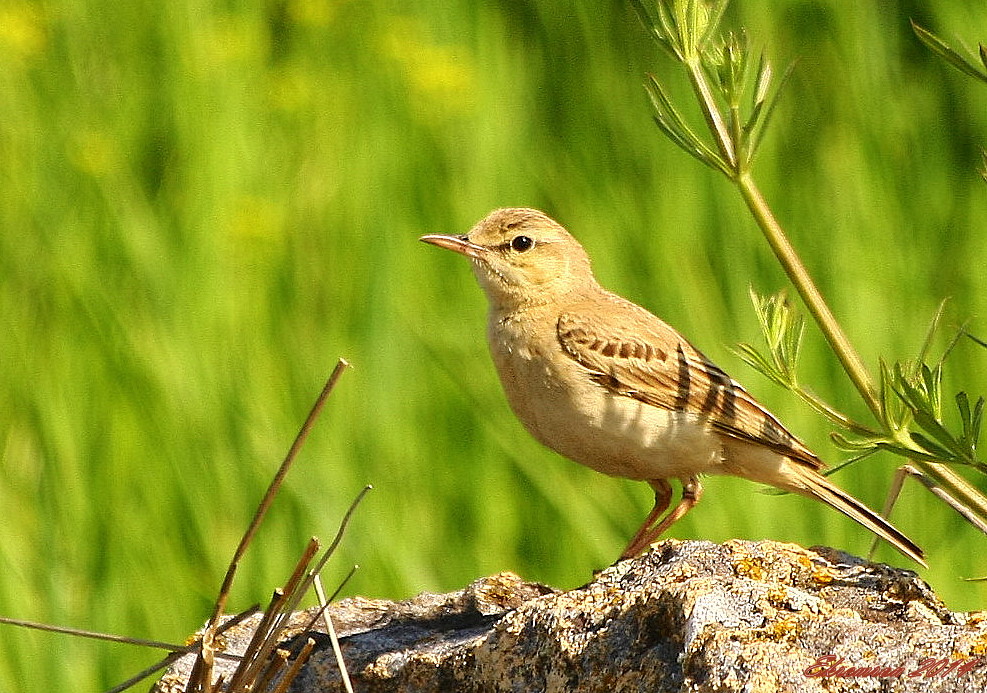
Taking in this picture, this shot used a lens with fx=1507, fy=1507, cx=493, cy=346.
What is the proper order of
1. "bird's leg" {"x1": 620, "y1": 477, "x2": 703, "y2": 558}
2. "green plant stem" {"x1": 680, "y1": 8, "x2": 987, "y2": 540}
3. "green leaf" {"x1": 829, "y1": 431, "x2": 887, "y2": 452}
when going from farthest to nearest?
"bird's leg" {"x1": 620, "y1": 477, "x2": 703, "y2": 558} → "green plant stem" {"x1": 680, "y1": 8, "x2": 987, "y2": 540} → "green leaf" {"x1": 829, "y1": 431, "x2": 887, "y2": 452}

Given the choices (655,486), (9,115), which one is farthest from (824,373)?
(9,115)

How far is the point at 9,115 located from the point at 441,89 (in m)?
2.36

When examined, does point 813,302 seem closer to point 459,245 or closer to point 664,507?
point 664,507

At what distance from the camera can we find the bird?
479cm

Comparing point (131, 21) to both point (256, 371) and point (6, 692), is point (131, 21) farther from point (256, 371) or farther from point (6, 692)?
point (6, 692)

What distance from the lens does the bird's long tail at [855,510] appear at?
4234 millimetres

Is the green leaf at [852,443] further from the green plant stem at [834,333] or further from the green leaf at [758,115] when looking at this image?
the green leaf at [758,115]

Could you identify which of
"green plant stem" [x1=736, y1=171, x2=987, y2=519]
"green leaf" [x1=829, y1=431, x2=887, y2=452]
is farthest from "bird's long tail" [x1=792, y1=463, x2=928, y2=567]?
"green leaf" [x1=829, y1=431, x2=887, y2=452]

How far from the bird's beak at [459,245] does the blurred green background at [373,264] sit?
3.61 feet

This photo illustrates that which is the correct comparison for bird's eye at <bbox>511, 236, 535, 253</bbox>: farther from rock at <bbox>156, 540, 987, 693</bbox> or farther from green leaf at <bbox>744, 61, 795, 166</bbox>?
green leaf at <bbox>744, 61, 795, 166</bbox>

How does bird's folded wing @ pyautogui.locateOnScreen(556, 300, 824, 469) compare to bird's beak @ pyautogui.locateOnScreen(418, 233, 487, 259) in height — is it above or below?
below

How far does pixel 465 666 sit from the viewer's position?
3.20m

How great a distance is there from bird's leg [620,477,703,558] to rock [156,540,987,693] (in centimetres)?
138
